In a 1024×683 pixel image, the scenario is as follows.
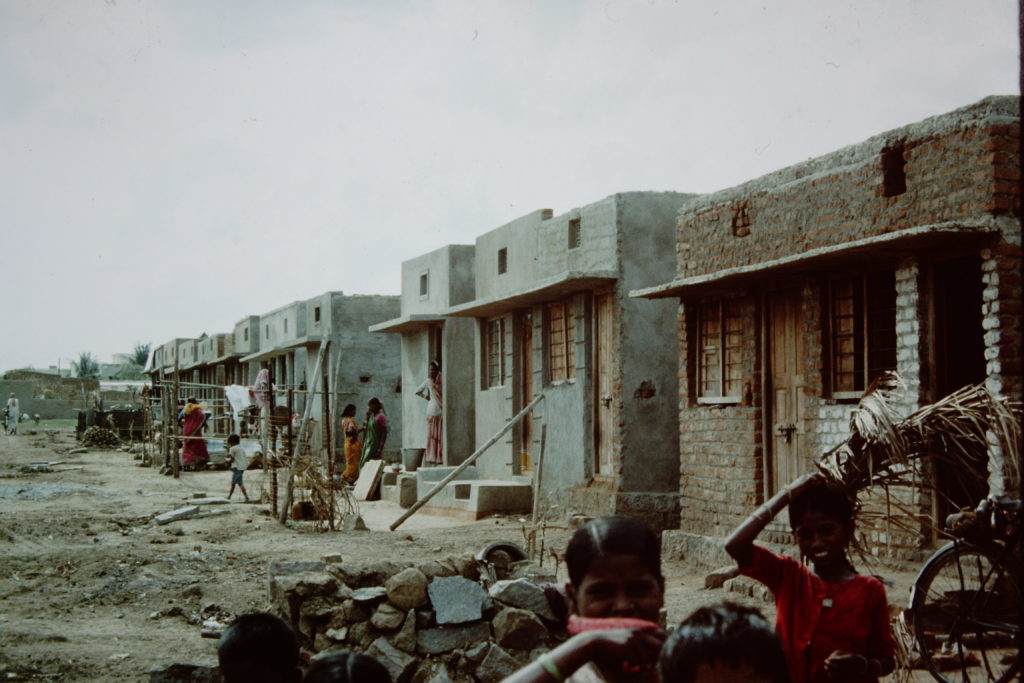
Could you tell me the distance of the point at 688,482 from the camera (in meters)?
11.4

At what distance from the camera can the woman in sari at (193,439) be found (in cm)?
2328

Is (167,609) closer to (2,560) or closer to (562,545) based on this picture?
(2,560)

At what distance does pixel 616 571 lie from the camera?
2.33 meters

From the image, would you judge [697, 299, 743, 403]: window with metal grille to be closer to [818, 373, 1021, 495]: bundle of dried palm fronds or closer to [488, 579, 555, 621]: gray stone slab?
[488, 579, 555, 621]: gray stone slab

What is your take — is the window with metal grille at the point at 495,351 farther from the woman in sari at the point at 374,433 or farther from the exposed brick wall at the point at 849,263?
the exposed brick wall at the point at 849,263

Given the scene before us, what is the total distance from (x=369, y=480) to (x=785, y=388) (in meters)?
11.5

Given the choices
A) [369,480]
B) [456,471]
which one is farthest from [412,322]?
[456,471]

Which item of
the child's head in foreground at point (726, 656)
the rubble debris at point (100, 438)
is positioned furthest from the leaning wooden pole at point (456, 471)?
the rubble debris at point (100, 438)

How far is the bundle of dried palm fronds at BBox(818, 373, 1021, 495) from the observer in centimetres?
526

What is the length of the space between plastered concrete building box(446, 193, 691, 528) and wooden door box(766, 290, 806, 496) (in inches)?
120

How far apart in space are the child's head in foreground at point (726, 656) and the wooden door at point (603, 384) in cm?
1143

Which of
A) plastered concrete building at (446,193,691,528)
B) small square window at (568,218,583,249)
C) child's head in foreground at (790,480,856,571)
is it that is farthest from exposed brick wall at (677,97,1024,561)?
small square window at (568,218,583,249)

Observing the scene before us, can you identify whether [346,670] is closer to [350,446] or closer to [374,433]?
[374,433]

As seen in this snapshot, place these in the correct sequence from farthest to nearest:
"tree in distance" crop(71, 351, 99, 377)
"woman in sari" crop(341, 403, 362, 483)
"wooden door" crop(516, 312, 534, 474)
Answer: "tree in distance" crop(71, 351, 99, 377)
"woman in sari" crop(341, 403, 362, 483)
"wooden door" crop(516, 312, 534, 474)
